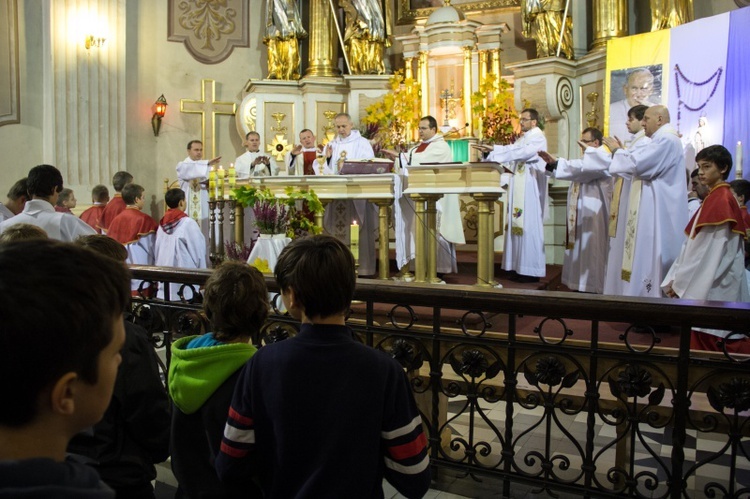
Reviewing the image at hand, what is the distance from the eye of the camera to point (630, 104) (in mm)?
8680

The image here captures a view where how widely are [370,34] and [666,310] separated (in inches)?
370

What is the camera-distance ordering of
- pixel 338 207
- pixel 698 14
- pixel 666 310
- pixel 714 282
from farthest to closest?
pixel 698 14 → pixel 338 207 → pixel 714 282 → pixel 666 310

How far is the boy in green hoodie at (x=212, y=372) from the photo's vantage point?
1922 mm

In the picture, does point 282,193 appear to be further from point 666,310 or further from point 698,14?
point 698,14

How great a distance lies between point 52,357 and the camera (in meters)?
0.93

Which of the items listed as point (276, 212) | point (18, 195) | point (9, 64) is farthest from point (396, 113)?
point (18, 195)

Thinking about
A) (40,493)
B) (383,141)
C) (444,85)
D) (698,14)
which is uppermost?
(698,14)

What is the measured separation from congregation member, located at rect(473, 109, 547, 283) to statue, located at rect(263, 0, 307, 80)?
5.29m

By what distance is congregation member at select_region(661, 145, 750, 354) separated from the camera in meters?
4.41

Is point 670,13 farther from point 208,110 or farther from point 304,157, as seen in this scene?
point 208,110

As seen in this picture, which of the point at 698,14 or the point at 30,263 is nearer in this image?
the point at 30,263

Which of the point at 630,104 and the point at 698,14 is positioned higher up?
the point at 698,14

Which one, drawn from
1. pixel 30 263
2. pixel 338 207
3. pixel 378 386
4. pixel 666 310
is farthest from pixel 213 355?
pixel 338 207

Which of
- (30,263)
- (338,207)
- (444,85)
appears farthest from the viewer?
(444,85)
